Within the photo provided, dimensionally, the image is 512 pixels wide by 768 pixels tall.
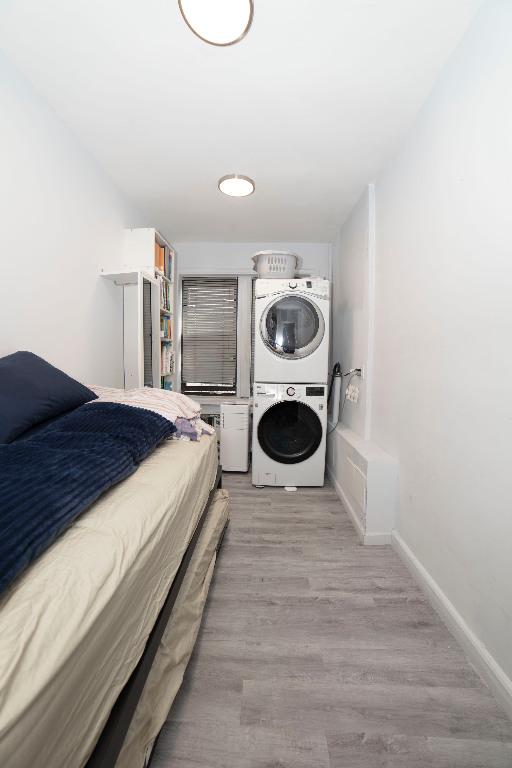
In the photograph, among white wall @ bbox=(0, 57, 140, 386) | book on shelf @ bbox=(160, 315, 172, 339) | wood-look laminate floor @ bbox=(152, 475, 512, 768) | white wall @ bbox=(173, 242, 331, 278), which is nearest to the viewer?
wood-look laminate floor @ bbox=(152, 475, 512, 768)

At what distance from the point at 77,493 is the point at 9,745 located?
0.46 metres

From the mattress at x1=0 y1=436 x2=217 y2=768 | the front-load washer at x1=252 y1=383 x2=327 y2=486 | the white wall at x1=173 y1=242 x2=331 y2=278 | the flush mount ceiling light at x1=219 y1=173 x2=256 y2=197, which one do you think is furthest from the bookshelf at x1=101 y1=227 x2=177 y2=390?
the mattress at x1=0 y1=436 x2=217 y2=768

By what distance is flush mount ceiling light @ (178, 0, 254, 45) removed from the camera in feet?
3.68

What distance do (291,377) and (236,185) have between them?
1.54 m

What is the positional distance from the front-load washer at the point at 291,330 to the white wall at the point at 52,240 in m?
1.19

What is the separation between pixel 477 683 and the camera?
1.13m

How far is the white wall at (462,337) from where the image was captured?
3.64ft

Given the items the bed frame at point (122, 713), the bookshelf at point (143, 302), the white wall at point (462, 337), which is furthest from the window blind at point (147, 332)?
the bed frame at point (122, 713)

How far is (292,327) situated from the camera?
2.82m

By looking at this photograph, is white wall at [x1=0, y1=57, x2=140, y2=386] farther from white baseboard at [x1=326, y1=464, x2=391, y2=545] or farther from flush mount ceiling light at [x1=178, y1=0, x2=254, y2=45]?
white baseboard at [x1=326, y1=464, x2=391, y2=545]

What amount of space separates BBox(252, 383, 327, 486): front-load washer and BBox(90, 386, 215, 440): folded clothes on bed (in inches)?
40.0

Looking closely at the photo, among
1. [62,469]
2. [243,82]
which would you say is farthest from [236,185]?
[62,469]

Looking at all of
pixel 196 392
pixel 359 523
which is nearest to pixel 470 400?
pixel 359 523

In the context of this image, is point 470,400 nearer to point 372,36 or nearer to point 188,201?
point 372,36
